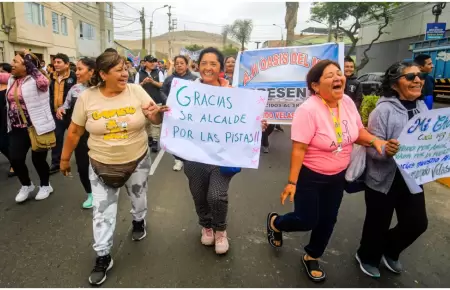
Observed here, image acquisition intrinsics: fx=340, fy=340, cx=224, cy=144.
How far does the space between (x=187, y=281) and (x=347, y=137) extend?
5.39ft

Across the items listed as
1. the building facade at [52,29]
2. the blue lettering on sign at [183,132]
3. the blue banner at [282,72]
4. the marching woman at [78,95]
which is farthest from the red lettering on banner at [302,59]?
the building facade at [52,29]

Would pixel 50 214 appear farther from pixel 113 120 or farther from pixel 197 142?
pixel 197 142

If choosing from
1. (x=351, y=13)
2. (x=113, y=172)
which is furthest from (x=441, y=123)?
(x=351, y=13)

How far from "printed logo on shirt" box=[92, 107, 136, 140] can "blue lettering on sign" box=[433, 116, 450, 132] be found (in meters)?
2.34

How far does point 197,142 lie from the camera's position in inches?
111

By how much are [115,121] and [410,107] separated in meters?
2.24

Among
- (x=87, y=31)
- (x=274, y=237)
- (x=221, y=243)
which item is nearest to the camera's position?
(x=221, y=243)

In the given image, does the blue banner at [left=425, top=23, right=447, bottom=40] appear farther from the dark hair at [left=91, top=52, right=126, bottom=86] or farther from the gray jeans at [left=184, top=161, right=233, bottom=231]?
the dark hair at [left=91, top=52, right=126, bottom=86]

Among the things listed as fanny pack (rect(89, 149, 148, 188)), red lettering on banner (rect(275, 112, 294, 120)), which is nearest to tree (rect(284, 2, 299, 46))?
red lettering on banner (rect(275, 112, 294, 120))

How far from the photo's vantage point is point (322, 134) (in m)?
2.42

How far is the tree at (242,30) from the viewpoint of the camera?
7488 centimetres

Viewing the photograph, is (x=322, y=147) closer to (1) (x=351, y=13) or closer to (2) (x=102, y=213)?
(2) (x=102, y=213)

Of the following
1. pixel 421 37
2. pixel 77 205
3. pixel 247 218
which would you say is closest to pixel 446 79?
pixel 421 37

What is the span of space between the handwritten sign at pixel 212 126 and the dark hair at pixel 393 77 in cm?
96
